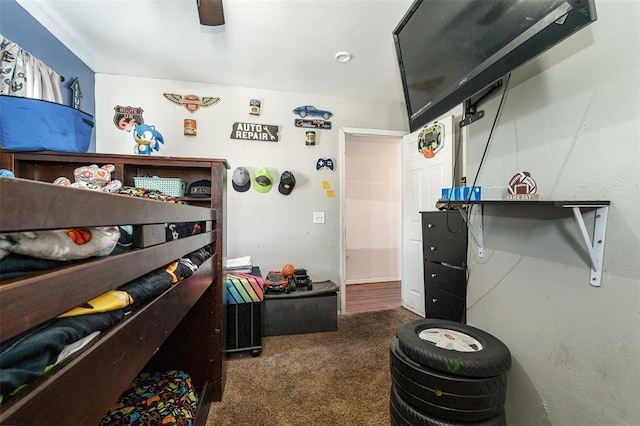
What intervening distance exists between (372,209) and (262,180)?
2.20 m

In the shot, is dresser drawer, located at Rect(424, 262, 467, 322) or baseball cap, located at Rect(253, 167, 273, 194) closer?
dresser drawer, located at Rect(424, 262, 467, 322)

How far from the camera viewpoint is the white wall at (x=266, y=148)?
2475 millimetres

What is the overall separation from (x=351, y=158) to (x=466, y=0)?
10.2 ft

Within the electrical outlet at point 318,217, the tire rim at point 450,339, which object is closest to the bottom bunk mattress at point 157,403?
the tire rim at point 450,339

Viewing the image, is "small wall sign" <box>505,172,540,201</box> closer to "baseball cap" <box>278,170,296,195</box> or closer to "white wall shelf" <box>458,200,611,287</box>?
"white wall shelf" <box>458,200,611,287</box>

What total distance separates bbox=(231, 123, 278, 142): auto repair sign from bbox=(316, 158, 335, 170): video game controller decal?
20.1 inches

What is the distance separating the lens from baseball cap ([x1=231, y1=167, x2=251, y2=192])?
2.58 metres

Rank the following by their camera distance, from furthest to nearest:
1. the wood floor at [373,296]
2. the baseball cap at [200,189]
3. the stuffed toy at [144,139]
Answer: the wood floor at [373,296], the baseball cap at [200,189], the stuffed toy at [144,139]

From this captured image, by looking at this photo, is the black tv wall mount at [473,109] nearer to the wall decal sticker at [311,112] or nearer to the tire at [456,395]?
the tire at [456,395]

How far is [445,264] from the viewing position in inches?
82.0

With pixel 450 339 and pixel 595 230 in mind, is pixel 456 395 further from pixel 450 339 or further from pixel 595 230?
pixel 595 230

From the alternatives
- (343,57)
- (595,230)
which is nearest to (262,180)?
(343,57)

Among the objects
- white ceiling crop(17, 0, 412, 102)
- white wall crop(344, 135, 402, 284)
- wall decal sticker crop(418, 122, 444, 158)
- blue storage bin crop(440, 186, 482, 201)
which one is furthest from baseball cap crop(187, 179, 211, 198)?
white wall crop(344, 135, 402, 284)

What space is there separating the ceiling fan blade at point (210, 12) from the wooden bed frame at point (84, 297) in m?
1.31
